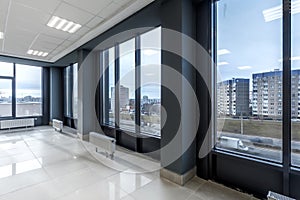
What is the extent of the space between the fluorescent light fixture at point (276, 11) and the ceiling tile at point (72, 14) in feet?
10.2

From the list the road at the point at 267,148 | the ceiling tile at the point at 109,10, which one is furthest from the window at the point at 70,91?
the road at the point at 267,148

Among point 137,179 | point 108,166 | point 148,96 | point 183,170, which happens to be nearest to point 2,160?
point 108,166

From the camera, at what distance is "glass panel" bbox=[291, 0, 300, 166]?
213 cm

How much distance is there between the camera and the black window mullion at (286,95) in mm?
2150

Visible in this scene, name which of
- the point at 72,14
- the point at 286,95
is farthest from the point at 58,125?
the point at 286,95

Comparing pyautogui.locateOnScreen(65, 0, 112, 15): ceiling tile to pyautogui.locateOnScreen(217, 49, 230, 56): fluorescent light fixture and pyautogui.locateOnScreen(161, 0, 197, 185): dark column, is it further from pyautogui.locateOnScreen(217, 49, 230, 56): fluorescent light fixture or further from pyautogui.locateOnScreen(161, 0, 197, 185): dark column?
pyautogui.locateOnScreen(217, 49, 230, 56): fluorescent light fixture

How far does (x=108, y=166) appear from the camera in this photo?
3.46 m

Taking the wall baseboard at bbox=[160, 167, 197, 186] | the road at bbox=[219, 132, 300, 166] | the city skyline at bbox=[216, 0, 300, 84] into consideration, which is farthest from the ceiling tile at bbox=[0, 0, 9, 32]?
the road at bbox=[219, 132, 300, 166]

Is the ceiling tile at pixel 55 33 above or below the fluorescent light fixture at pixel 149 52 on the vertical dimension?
above

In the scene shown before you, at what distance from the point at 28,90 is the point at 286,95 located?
952cm

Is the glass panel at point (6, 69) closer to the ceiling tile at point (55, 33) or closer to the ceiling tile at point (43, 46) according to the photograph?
the ceiling tile at point (43, 46)

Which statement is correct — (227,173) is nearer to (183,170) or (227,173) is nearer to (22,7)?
(183,170)

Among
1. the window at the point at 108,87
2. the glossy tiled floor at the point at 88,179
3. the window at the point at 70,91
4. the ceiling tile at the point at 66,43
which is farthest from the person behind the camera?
the window at the point at 70,91

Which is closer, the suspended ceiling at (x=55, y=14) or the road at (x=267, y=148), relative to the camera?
the road at (x=267, y=148)
